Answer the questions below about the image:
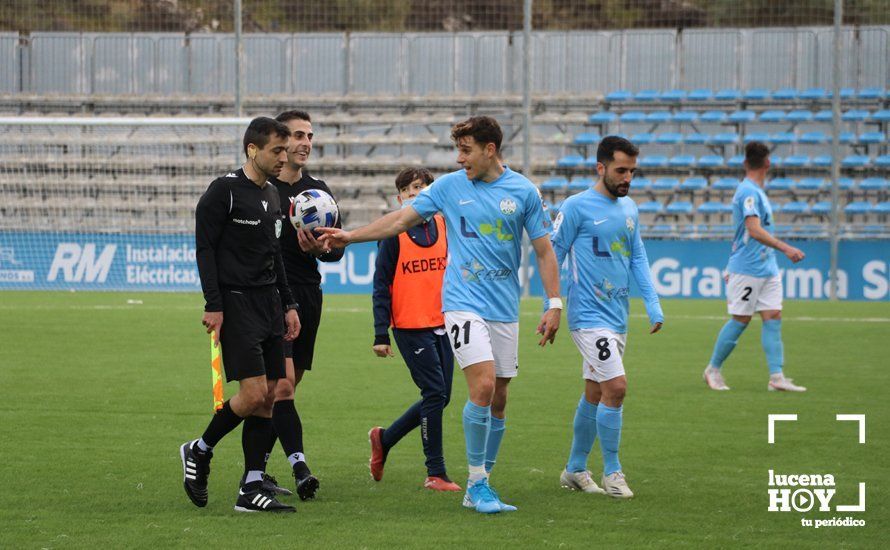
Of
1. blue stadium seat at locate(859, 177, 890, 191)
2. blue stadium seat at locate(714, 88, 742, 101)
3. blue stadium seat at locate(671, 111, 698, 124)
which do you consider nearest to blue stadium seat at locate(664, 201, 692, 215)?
blue stadium seat at locate(671, 111, 698, 124)

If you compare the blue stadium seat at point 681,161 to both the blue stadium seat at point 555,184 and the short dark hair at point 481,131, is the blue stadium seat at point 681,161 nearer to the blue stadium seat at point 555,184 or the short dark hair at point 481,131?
the blue stadium seat at point 555,184

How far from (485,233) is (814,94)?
22173mm

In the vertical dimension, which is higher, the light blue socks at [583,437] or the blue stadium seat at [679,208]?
the blue stadium seat at [679,208]

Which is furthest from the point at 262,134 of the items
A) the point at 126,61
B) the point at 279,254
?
the point at 126,61

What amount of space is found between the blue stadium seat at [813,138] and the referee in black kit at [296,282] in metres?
20.8

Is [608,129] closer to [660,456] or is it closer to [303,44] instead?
[303,44]

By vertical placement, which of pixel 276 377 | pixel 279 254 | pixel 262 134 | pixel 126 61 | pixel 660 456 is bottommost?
pixel 660 456

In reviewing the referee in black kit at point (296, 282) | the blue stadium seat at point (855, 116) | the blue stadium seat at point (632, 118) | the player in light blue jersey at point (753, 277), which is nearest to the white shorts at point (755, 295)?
the player in light blue jersey at point (753, 277)

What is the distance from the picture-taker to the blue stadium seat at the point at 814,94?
26906mm

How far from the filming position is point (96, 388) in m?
11.1

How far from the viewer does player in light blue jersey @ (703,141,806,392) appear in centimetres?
1162

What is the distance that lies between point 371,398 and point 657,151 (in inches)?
734

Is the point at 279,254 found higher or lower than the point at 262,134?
lower

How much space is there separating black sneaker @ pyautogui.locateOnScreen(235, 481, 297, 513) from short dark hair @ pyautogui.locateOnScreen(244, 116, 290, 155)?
5.83ft
